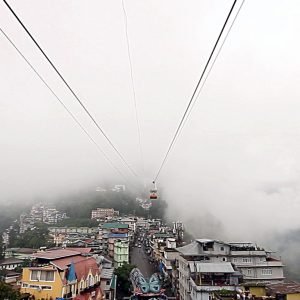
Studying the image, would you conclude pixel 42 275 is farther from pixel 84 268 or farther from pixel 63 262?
pixel 84 268

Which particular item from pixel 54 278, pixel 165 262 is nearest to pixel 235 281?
pixel 54 278

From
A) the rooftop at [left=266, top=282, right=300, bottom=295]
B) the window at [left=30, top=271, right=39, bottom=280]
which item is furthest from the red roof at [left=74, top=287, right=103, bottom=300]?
the rooftop at [left=266, top=282, right=300, bottom=295]

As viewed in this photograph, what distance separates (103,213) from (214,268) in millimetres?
65500

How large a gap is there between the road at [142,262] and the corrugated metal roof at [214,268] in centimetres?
1635

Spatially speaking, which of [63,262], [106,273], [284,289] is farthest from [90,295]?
[284,289]

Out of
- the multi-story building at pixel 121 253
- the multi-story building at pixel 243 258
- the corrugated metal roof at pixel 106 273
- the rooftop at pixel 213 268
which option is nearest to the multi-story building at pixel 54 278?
the corrugated metal roof at pixel 106 273

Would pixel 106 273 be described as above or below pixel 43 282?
above

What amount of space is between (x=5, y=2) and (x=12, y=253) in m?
A: 43.1

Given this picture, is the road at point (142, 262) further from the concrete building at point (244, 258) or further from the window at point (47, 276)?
the window at point (47, 276)

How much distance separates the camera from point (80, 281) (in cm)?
1888

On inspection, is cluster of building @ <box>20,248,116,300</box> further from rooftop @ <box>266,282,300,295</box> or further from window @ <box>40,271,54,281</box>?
rooftop @ <box>266,282,300,295</box>

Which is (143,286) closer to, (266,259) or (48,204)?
(266,259)

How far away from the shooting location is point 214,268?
755 inches

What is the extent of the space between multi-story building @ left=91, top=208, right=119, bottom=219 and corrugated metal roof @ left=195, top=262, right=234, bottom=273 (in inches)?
2389
